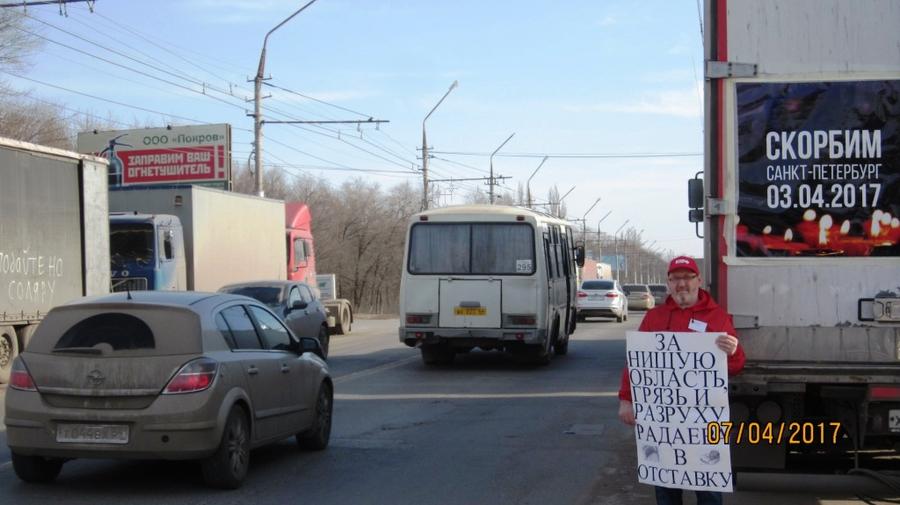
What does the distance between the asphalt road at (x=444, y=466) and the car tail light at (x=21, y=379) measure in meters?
0.79

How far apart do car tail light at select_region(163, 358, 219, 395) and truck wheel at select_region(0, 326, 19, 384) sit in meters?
9.28

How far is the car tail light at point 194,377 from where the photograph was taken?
7.90 meters

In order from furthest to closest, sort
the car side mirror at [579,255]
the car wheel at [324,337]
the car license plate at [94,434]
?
the car side mirror at [579,255], the car wheel at [324,337], the car license plate at [94,434]

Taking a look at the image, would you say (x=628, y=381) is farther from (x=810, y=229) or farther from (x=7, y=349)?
(x=7, y=349)

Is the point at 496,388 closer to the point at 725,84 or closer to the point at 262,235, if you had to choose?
the point at 725,84

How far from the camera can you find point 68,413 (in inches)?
311

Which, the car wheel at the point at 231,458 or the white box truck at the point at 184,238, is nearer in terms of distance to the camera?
the car wheel at the point at 231,458

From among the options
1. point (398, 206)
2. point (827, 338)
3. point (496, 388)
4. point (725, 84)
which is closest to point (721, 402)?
point (827, 338)

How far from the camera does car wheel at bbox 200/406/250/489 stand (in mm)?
8141

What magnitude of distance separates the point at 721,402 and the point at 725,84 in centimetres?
231

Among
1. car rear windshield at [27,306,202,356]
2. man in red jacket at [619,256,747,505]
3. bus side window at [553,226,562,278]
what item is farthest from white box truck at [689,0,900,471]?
bus side window at [553,226,562,278]

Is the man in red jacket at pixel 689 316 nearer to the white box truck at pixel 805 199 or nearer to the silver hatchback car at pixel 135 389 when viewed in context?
the white box truck at pixel 805 199

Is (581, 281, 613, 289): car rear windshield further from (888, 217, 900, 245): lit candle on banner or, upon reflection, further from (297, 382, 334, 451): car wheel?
(888, 217, 900, 245): lit candle on banner
